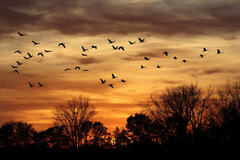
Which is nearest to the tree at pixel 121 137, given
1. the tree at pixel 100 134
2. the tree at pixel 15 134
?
the tree at pixel 100 134

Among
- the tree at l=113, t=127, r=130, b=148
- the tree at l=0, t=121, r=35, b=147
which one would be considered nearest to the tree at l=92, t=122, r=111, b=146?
the tree at l=113, t=127, r=130, b=148

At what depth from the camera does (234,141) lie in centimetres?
4494

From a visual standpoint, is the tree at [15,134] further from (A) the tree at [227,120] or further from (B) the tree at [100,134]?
(A) the tree at [227,120]

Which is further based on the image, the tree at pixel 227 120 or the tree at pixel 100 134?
the tree at pixel 100 134

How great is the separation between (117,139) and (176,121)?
121 ft

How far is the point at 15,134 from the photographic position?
91.8 meters

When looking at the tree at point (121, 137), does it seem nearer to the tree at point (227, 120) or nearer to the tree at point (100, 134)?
the tree at point (100, 134)

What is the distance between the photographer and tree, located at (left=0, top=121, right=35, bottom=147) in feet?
299

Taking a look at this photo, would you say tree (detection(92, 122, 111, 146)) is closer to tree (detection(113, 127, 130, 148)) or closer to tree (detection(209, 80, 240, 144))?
tree (detection(113, 127, 130, 148))

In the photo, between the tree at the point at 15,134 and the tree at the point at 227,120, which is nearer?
the tree at the point at 227,120

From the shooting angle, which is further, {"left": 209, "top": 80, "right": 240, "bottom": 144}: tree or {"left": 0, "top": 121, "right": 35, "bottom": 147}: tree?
{"left": 0, "top": 121, "right": 35, "bottom": 147}: tree

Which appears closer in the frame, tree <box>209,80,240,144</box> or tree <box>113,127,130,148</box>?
tree <box>209,80,240,144</box>

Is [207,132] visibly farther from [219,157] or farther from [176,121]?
[219,157]

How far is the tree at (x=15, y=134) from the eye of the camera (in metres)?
91.1
